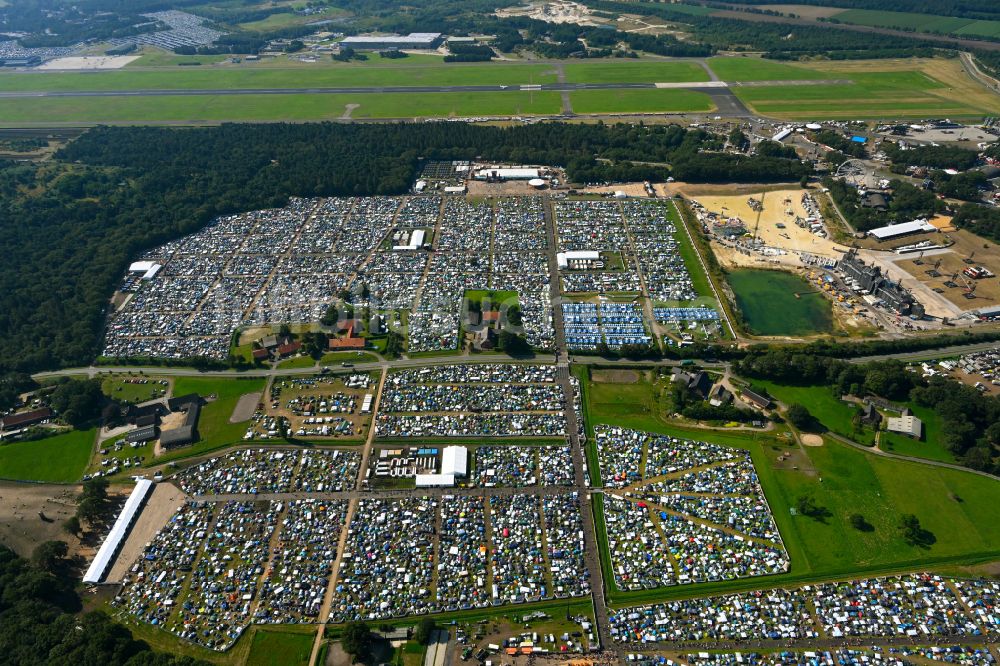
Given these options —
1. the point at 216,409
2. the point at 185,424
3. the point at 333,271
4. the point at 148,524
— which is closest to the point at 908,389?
the point at 333,271

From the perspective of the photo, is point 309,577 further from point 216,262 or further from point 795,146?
point 795,146

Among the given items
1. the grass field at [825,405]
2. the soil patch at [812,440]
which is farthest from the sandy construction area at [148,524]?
the grass field at [825,405]

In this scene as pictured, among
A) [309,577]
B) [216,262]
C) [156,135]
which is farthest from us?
[156,135]

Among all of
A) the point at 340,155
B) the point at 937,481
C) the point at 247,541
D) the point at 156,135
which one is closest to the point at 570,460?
the point at 247,541

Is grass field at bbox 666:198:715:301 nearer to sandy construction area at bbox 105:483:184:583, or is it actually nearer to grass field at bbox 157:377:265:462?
grass field at bbox 157:377:265:462

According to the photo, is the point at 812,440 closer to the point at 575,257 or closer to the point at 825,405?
the point at 825,405

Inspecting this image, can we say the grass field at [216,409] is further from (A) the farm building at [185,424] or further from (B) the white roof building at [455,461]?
(B) the white roof building at [455,461]
